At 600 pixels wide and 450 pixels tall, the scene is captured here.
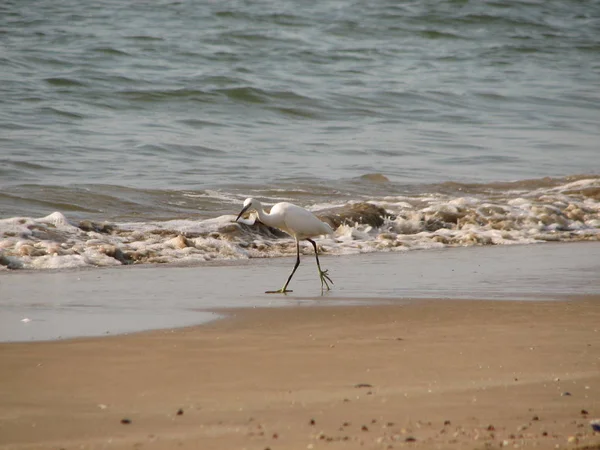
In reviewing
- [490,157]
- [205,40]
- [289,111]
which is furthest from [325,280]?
[205,40]

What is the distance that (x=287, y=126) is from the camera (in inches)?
659

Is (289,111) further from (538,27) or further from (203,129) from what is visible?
(538,27)

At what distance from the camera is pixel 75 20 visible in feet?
74.1

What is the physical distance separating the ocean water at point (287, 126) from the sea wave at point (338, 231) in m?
0.03

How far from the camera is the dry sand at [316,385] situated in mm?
3396

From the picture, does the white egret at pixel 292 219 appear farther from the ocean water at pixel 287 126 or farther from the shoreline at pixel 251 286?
the ocean water at pixel 287 126

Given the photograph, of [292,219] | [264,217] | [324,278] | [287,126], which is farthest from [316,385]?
[287,126]

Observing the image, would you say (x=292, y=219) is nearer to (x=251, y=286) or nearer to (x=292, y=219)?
(x=292, y=219)

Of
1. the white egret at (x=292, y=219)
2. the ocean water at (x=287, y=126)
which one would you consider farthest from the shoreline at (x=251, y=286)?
the ocean water at (x=287, y=126)

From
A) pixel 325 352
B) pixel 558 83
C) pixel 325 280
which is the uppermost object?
pixel 325 352

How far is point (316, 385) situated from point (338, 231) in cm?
607

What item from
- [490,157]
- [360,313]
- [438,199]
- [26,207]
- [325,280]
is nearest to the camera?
[360,313]

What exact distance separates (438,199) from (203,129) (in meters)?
5.30

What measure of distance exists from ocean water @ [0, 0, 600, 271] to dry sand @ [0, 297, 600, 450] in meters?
3.44
